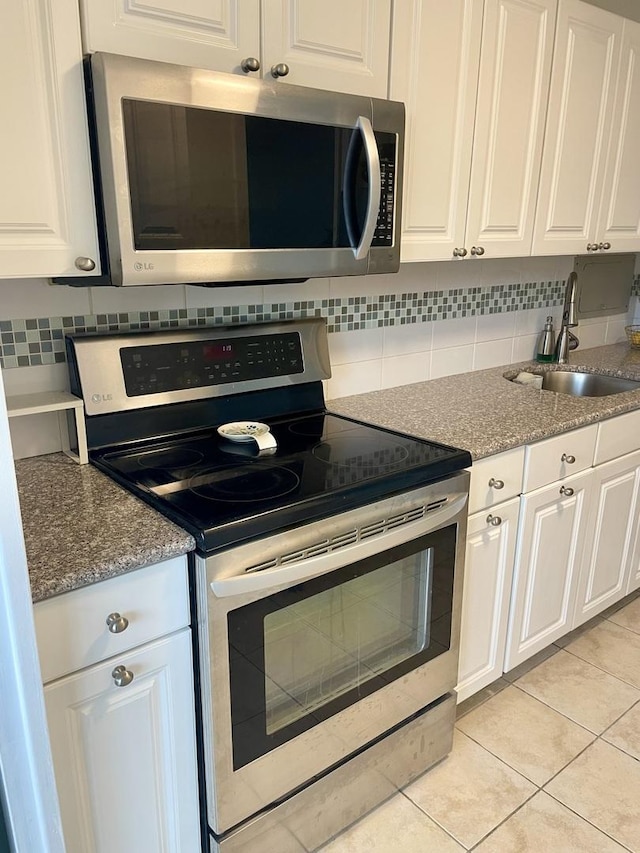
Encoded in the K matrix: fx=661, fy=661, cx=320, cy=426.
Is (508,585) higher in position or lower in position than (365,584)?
lower

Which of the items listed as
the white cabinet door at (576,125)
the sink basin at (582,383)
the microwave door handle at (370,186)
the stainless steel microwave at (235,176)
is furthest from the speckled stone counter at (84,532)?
the sink basin at (582,383)

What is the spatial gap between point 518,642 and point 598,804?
1.47ft

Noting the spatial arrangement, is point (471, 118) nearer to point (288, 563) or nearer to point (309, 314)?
point (309, 314)

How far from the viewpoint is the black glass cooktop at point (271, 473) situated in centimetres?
121

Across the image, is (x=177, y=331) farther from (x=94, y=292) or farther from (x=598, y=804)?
(x=598, y=804)

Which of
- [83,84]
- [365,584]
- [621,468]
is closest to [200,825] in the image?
[365,584]

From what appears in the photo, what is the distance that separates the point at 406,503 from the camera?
1441 millimetres

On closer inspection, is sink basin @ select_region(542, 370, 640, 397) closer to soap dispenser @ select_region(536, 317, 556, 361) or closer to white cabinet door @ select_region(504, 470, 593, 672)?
soap dispenser @ select_region(536, 317, 556, 361)

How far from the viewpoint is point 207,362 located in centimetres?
165

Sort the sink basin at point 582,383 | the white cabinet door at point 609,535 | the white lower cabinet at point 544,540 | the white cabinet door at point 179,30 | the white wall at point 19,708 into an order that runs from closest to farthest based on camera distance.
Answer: the white wall at point 19,708, the white cabinet door at point 179,30, the white lower cabinet at point 544,540, the white cabinet door at point 609,535, the sink basin at point 582,383

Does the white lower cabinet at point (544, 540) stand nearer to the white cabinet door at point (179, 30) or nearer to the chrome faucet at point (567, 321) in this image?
the chrome faucet at point (567, 321)

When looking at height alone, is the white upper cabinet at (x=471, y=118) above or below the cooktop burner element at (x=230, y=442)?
above

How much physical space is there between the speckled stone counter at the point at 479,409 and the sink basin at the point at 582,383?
0.04 metres

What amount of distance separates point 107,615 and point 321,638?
48cm
